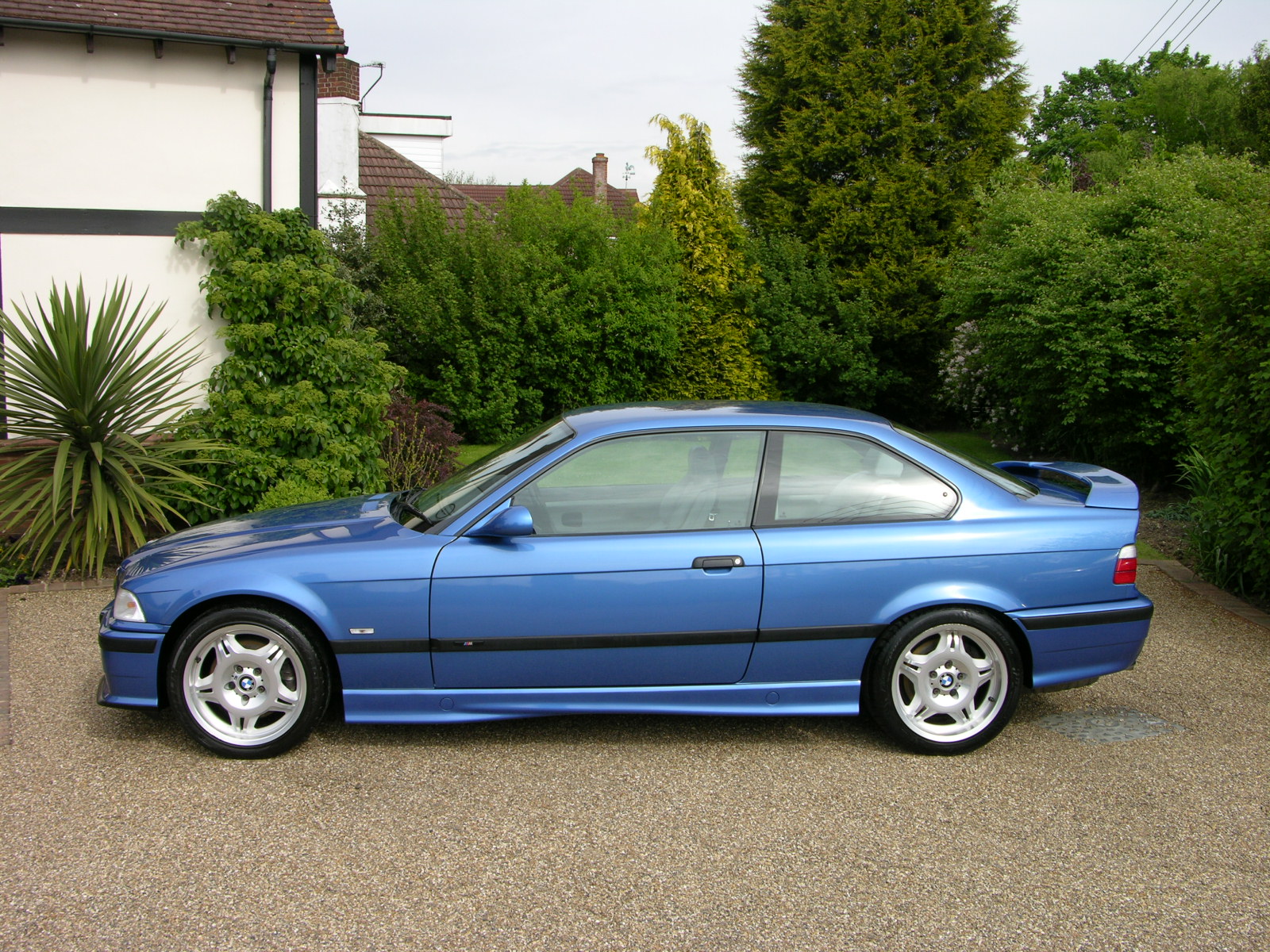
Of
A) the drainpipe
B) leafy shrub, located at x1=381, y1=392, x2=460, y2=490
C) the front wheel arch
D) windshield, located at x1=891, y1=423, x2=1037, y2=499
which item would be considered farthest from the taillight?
the drainpipe

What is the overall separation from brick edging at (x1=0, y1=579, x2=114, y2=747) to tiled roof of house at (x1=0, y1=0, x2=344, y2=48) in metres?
5.09

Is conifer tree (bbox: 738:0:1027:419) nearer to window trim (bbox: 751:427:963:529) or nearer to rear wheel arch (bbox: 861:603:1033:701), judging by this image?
window trim (bbox: 751:427:963:529)

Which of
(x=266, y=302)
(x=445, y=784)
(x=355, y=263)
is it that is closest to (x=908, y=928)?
(x=445, y=784)

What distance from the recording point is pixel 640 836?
3.64 meters

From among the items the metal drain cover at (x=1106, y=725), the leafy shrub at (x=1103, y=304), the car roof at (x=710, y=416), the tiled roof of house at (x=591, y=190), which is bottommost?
the metal drain cover at (x=1106, y=725)

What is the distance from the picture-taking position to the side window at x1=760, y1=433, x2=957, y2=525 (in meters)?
4.39

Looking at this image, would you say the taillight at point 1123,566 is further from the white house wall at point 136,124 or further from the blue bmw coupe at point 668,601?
the white house wall at point 136,124

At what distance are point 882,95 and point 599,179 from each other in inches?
1198

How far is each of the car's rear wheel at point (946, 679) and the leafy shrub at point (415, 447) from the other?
18.3ft

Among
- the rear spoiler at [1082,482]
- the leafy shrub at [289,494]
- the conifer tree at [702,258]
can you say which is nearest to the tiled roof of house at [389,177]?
the conifer tree at [702,258]

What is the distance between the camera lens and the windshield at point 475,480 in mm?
4465

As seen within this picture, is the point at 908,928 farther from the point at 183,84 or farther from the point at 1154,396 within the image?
the point at 183,84

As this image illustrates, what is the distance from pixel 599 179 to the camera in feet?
151

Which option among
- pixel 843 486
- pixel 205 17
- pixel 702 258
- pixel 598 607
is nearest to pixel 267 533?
pixel 598 607
